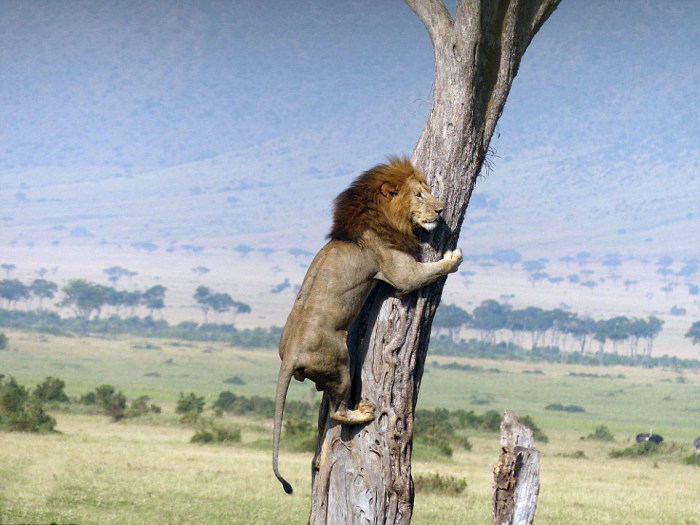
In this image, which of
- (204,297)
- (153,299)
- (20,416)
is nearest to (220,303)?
(204,297)

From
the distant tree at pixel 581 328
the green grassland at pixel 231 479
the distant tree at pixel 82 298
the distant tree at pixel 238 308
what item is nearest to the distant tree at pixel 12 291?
the distant tree at pixel 82 298

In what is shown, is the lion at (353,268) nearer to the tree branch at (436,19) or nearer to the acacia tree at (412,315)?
the acacia tree at (412,315)

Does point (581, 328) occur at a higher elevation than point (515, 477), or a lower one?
higher

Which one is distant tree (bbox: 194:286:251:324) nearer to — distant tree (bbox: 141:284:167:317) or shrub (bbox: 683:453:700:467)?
distant tree (bbox: 141:284:167:317)

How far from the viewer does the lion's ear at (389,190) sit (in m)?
→ 7.44

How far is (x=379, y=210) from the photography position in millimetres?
7438

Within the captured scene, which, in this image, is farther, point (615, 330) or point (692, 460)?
point (615, 330)

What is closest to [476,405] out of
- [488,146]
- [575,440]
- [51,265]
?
[575,440]

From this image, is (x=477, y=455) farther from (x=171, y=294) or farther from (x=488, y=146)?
(x=171, y=294)

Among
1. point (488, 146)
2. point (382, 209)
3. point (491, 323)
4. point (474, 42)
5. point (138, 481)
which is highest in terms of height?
point (491, 323)

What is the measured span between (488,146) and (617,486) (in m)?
15.8

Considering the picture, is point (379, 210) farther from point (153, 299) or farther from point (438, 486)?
point (153, 299)

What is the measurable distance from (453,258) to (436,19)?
2.01m

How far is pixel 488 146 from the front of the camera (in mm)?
8180
